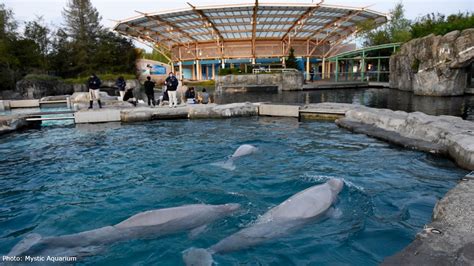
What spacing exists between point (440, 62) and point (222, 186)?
23.4 meters

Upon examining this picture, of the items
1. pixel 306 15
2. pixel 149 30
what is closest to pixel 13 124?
pixel 306 15

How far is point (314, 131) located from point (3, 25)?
4158cm

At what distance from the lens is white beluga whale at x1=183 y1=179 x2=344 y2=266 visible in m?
3.43

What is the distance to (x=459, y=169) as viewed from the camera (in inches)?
247

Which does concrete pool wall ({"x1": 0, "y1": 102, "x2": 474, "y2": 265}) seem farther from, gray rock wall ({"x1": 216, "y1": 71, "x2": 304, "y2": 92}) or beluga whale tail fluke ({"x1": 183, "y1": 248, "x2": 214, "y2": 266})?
gray rock wall ({"x1": 216, "y1": 71, "x2": 304, "y2": 92})

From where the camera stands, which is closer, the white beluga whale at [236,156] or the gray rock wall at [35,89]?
the white beluga whale at [236,156]

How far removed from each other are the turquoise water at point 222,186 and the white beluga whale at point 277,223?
112mm

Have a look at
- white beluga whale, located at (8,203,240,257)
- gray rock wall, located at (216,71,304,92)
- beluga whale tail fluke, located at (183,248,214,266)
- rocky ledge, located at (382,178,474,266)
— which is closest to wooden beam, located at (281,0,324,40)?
gray rock wall, located at (216,71,304,92)

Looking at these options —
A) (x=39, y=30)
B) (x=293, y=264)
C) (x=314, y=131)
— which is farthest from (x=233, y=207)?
(x=39, y=30)

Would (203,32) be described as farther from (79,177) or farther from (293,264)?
(293,264)

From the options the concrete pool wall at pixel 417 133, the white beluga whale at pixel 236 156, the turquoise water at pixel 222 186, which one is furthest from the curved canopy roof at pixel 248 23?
the white beluga whale at pixel 236 156

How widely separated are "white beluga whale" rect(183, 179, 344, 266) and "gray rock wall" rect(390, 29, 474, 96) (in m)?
21.9

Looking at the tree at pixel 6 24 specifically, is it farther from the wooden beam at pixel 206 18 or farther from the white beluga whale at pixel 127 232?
the white beluga whale at pixel 127 232

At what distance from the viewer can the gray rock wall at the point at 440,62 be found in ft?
68.3
